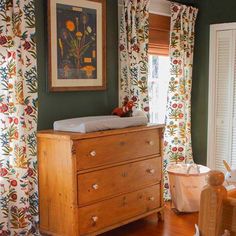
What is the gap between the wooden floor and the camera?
367cm

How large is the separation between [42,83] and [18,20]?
57 centimetres

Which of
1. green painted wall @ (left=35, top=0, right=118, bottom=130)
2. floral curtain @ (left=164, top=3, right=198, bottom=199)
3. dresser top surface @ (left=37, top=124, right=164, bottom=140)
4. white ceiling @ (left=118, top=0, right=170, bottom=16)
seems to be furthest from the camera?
floral curtain @ (left=164, top=3, right=198, bottom=199)

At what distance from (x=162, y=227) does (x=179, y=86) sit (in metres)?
1.67

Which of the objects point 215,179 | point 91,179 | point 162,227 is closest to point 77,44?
point 91,179

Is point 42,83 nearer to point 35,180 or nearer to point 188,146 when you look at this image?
point 35,180

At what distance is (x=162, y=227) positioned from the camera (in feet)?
12.5

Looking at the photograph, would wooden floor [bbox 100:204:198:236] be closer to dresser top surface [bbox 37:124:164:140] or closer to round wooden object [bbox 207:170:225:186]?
dresser top surface [bbox 37:124:164:140]

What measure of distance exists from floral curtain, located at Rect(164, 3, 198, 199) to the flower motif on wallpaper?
1.21m

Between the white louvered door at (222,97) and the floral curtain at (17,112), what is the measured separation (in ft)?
7.99

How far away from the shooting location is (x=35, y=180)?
326 cm

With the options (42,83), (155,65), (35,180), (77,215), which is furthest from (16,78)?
(155,65)

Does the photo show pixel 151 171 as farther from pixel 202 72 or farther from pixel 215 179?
pixel 215 179

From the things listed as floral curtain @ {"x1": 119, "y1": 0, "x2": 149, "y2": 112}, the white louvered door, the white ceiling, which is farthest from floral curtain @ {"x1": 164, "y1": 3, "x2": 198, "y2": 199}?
floral curtain @ {"x1": 119, "y1": 0, "x2": 149, "y2": 112}

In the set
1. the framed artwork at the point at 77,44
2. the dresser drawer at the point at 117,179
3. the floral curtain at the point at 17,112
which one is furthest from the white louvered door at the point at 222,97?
the floral curtain at the point at 17,112
